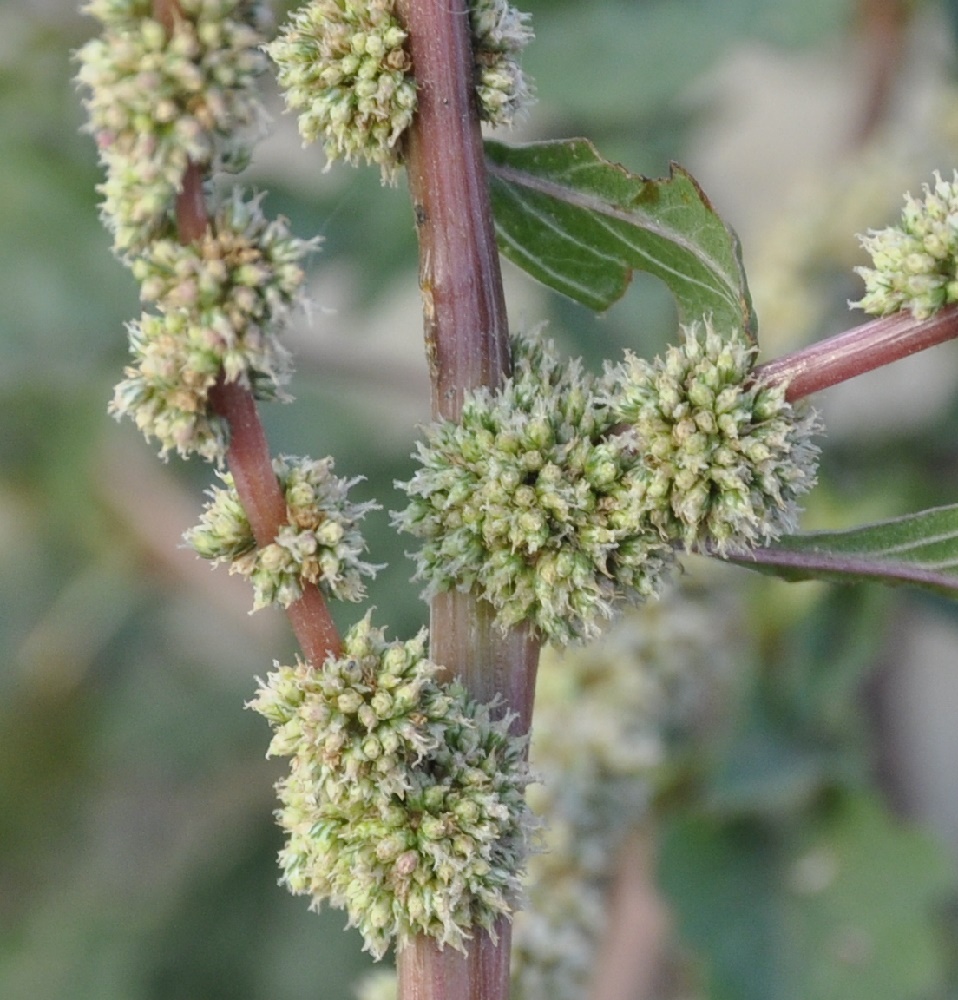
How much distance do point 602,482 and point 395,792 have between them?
0.18 metres

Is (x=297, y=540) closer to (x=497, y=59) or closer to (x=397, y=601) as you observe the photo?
(x=497, y=59)

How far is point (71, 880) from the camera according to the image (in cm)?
244

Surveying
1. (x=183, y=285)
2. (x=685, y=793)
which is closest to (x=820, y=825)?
(x=685, y=793)

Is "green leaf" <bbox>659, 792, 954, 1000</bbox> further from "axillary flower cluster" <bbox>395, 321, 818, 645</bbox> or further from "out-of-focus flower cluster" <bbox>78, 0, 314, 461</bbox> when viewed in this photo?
"out-of-focus flower cluster" <bbox>78, 0, 314, 461</bbox>

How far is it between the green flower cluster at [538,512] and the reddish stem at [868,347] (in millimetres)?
93

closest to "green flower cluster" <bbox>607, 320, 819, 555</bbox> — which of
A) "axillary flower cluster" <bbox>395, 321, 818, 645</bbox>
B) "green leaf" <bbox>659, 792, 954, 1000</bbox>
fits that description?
"axillary flower cluster" <bbox>395, 321, 818, 645</bbox>

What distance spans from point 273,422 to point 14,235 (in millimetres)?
659

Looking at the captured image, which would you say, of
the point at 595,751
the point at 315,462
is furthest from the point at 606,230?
the point at 595,751

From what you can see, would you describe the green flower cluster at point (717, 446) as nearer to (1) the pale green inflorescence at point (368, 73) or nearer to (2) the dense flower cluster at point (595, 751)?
(1) the pale green inflorescence at point (368, 73)

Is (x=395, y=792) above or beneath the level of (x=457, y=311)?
beneath

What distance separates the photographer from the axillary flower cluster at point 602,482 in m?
0.62

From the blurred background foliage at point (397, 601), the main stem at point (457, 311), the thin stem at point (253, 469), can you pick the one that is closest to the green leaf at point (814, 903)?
the blurred background foliage at point (397, 601)

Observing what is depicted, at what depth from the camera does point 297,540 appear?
0.58 metres

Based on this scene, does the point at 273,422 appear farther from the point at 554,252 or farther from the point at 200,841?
the point at 554,252
